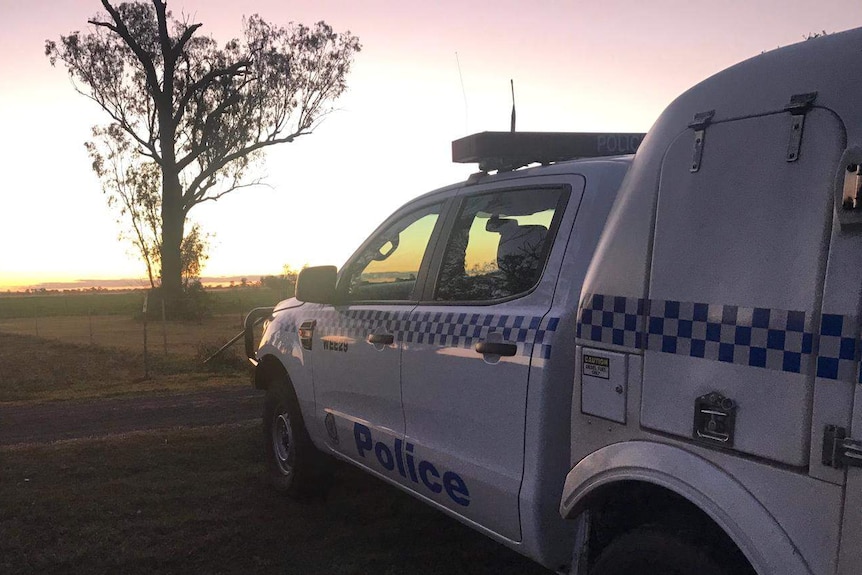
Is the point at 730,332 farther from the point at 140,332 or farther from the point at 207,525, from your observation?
the point at 140,332

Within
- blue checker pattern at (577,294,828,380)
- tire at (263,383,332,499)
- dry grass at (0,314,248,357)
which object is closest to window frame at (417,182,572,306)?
blue checker pattern at (577,294,828,380)

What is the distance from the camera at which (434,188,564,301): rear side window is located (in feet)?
9.22

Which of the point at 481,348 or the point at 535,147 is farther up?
the point at 535,147

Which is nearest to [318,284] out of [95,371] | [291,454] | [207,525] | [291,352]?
[291,352]

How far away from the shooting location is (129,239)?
31.4m

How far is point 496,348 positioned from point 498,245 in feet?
1.90

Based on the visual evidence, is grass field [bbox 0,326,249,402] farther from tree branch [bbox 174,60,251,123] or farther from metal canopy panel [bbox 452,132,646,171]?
tree branch [bbox 174,60,251,123]

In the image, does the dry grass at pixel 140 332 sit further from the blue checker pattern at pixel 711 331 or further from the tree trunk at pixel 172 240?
the blue checker pattern at pixel 711 331

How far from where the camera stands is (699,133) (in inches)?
75.7

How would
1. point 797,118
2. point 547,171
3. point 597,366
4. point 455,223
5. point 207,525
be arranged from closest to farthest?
point 797,118 → point 597,366 → point 547,171 → point 455,223 → point 207,525

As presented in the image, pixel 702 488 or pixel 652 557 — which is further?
pixel 652 557

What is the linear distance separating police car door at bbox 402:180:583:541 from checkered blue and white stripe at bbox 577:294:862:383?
42cm

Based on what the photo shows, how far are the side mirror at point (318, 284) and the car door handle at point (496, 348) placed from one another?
1407 mm

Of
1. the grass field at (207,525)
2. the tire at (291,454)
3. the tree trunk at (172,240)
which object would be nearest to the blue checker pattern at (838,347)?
the grass field at (207,525)
